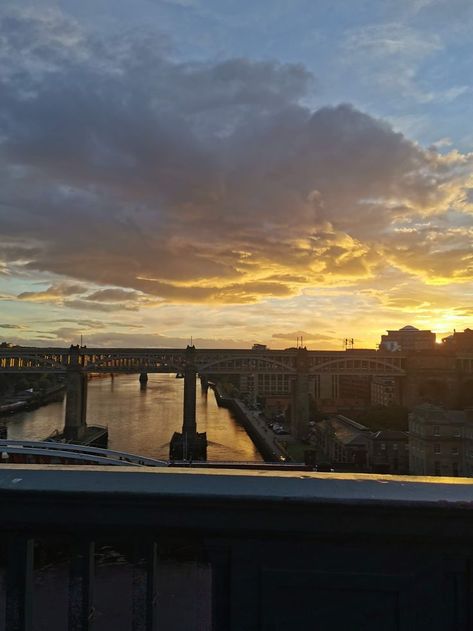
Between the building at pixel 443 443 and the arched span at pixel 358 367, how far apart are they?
1404cm

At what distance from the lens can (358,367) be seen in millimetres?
28359

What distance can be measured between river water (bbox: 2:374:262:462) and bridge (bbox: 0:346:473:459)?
233 centimetres

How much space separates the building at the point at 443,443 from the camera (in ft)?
39.2

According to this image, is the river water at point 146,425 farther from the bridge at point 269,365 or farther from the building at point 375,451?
the building at point 375,451

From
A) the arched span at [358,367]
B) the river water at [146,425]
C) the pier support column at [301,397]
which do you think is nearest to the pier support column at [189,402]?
the river water at [146,425]

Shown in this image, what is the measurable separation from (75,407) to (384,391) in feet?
60.9

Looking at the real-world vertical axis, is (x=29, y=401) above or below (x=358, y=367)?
below

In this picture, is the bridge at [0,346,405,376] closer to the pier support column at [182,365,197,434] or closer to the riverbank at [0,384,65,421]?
the pier support column at [182,365,197,434]

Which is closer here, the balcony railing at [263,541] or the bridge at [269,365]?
the balcony railing at [263,541]

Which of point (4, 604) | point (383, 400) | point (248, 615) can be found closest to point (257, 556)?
point (248, 615)

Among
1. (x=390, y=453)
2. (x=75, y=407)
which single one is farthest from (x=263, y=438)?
(x=75, y=407)

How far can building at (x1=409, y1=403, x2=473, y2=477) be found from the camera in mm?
11945

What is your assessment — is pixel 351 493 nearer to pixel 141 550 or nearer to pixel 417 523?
pixel 417 523

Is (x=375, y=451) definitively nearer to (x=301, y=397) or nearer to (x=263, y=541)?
(x=301, y=397)
